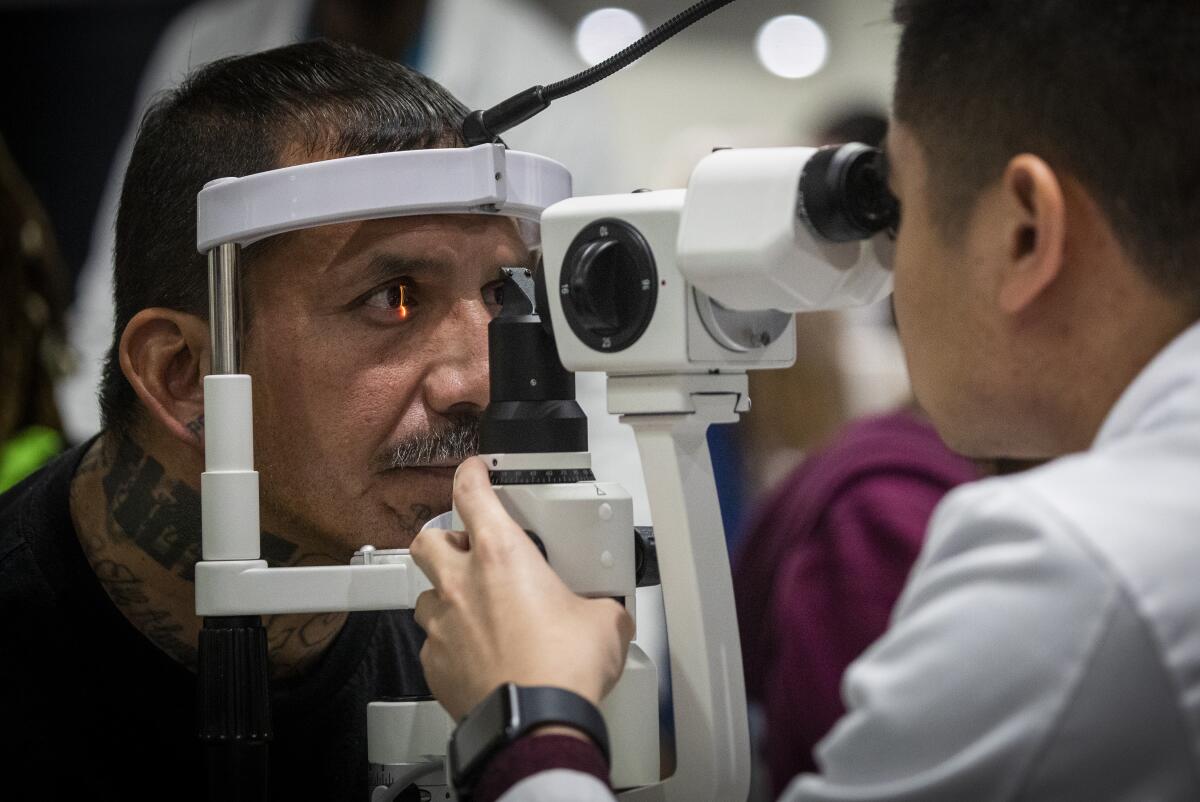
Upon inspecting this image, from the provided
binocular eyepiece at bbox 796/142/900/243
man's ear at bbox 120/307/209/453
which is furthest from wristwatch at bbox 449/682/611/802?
man's ear at bbox 120/307/209/453

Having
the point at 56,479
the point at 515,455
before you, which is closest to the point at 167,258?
the point at 56,479

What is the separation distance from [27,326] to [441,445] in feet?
4.34

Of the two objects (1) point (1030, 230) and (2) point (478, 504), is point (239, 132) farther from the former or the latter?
(1) point (1030, 230)

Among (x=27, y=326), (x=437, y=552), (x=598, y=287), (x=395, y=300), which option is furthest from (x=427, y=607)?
(x=27, y=326)

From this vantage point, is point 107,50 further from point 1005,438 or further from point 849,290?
point 1005,438

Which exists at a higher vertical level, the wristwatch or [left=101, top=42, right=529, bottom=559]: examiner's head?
[left=101, top=42, right=529, bottom=559]: examiner's head

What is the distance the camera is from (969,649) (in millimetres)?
731

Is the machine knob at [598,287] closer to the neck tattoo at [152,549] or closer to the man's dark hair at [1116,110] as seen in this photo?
the man's dark hair at [1116,110]

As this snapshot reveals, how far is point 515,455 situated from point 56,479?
2.25ft

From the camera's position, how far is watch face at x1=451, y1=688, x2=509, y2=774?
3.05 ft

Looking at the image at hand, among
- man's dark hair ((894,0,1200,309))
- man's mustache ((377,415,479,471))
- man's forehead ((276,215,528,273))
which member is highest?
man's dark hair ((894,0,1200,309))

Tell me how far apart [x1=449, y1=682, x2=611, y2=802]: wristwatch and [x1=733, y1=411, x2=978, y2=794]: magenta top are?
0.87m

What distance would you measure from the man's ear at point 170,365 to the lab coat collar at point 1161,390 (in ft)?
3.05

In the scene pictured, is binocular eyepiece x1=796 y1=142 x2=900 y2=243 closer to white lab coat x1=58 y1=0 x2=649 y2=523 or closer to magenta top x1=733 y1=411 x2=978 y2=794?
magenta top x1=733 y1=411 x2=978 y2=794
